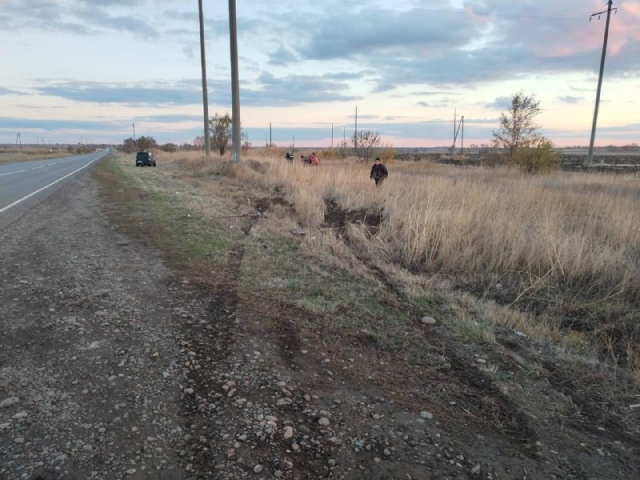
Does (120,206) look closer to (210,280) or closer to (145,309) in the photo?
(210,280)

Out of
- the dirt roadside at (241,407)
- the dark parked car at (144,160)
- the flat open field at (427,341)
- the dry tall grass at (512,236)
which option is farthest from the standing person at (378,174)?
the dark parked car at (144,160)

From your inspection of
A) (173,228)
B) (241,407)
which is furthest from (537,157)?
(241,407)

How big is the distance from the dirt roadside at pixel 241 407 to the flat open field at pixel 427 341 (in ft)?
0.06

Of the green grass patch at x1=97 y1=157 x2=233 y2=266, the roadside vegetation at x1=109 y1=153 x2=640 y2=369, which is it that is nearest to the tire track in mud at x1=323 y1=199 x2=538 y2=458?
the roadside vegetation at x1=109 y1=153 x2=640 y2=369

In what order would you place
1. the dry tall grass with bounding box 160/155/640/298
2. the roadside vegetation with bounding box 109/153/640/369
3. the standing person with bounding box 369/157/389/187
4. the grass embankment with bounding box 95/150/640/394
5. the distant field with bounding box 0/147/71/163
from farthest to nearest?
the distant field with bounding box 0/147/71/163 → the standing person with bounding box 369/157/389/187 → the dry tall grass with bounding box 160/155/640/298 → the roadside vegetation with bounding box 109/153/640/369 → the grass embankment with bounding box 95/150/640/394

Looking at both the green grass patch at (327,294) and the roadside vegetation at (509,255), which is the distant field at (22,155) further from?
the green grass patch at (327,294)

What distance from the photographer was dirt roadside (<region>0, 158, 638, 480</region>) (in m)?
2.34

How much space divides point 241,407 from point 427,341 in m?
1.96

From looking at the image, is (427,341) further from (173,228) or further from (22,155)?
(22,155)

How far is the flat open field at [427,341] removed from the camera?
254cm

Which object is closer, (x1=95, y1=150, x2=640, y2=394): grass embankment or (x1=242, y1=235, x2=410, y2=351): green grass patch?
(x1=242, y1=235, x2=410, y2=351): green grass patch

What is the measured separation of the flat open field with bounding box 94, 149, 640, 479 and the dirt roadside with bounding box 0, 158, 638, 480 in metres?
0.02

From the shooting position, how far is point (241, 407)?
9.14ft

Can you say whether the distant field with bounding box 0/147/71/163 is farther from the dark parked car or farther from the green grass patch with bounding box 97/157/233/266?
the green grass patch with bounding box 97/157/233/266
